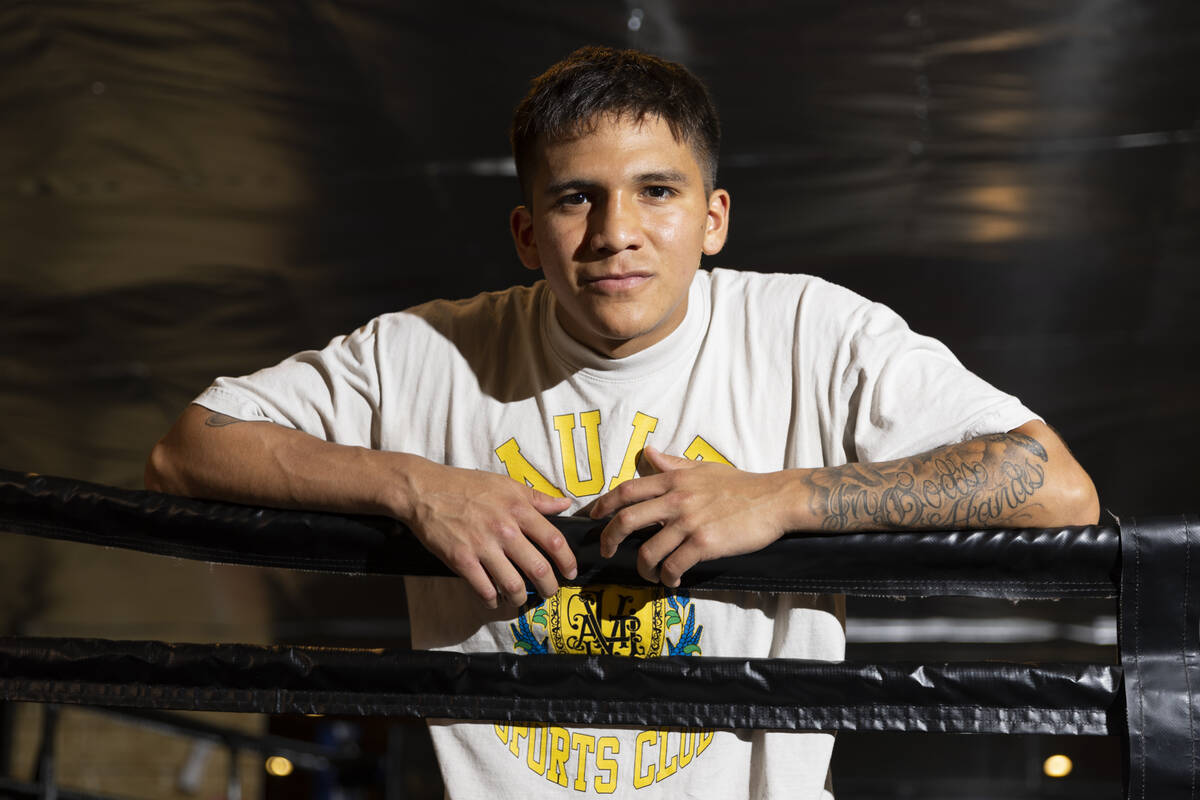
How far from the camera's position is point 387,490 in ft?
3.96

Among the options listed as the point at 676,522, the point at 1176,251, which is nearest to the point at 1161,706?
the point at 676,522

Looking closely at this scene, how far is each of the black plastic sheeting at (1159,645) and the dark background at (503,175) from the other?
1.96 meters

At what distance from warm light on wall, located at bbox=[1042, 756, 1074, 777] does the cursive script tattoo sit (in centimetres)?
Result: 778

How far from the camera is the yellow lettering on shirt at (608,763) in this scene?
4.34ft

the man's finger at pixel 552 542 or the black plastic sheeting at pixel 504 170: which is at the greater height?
the black plastic sheeting at pixel 504 170

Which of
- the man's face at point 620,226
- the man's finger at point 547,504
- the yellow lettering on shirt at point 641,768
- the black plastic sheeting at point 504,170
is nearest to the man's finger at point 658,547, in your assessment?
the man's finger at point 547,504

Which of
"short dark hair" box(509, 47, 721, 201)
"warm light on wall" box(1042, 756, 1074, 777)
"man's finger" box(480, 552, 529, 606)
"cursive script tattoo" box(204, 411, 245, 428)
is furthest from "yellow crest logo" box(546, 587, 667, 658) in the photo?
"warm light on wall" box(1042, 756, 1074, 777)

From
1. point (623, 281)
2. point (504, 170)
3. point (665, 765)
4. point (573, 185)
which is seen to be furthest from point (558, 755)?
point (504, 170)

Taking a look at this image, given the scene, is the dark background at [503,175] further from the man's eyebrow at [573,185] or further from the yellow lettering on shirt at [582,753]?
the yellow lettering on shirt at [582,753]

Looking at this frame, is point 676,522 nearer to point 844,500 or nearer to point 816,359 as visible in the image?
point 844,500

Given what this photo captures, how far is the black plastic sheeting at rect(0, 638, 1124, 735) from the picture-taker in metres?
1.02

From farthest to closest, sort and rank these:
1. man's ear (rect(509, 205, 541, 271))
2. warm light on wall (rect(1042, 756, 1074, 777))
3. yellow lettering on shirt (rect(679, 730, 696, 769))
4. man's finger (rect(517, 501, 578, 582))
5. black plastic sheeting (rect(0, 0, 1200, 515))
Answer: warm light on wall (rect(1042, 756, 1074, 777))
black plastic sheeting (rect(0, 0, 1200, 515))
man's ear (rect(509, 205, 541, 271))
yellow lettering on shirt (rect(679, 730, 696, 769))
man's finger (rect(517, 501, 578, 582))

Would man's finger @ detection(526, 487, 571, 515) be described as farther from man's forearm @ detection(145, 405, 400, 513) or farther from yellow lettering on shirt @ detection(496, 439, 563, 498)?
yellow lettering on shirt @ detection(496, 439, 563, 498)

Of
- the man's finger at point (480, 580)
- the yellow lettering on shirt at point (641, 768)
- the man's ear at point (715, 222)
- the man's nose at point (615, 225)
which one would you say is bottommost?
the yellow lettering on shirt at point (641, 768)
